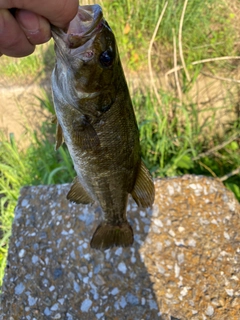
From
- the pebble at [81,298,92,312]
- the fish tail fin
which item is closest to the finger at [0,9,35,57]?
the fish tail fin

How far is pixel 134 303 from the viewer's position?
1822mm

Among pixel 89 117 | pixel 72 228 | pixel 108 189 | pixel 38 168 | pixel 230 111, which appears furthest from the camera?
pixel 230 111

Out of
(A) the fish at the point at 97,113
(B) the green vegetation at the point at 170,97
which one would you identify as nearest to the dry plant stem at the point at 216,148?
(B) the green vegetation at the point at 170,97

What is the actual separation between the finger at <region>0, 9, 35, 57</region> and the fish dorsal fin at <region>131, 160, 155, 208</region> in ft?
2.22

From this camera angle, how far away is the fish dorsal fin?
138 cm

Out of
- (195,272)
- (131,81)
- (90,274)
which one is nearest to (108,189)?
(90,274)

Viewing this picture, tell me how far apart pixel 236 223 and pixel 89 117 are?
4.87 feet

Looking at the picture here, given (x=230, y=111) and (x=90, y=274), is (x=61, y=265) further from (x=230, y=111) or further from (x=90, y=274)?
(x=230, y=111)

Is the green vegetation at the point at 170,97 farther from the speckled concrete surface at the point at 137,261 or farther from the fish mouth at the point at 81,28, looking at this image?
the fish mouth at the point at 81,28

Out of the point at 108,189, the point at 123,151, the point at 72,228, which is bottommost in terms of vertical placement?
the point at 72,228

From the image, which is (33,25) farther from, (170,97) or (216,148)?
(216,148)

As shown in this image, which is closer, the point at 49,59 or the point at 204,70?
the point at 204,70

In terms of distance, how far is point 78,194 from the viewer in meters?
1.56

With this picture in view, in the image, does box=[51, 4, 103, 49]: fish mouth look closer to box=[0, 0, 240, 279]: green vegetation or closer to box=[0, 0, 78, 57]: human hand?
box=[0, 0, 78, 57]: human hand
